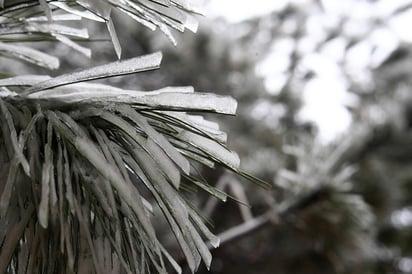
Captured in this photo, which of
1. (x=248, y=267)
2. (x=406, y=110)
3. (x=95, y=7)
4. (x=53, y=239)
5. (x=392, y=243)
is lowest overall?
(x=392, y=243)

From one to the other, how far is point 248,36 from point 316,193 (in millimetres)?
1986

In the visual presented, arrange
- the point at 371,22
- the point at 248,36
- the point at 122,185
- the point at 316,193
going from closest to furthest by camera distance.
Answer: the point at 122,185, the point at 316,193, the point at 248,36, the point at 371,22

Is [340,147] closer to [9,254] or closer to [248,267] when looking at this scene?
[248,267]

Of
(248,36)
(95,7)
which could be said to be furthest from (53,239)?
(248,36)

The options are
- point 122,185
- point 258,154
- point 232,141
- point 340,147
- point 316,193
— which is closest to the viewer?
point 122,185

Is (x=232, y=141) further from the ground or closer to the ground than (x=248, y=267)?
further from the ground

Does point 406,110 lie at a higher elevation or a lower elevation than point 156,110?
lower

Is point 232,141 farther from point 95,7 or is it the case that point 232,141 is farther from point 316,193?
point 95,7

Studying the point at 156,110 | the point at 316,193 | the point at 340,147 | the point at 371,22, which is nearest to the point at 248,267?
the point at 340,147

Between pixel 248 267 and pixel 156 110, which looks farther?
pixel 248 267

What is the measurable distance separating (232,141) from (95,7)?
2.47 m

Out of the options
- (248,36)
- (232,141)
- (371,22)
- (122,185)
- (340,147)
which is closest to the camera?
(122,185)

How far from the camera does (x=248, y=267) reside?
2947 mm

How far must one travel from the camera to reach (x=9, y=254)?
0.45 meters
